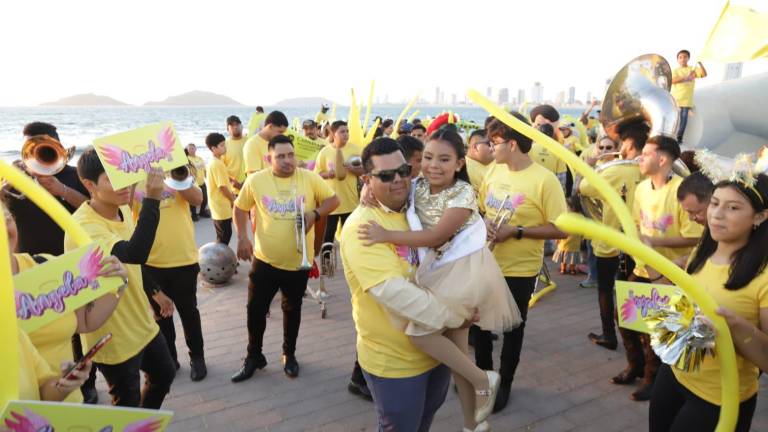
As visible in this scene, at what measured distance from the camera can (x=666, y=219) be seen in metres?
3.66

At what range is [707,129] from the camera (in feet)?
40.1

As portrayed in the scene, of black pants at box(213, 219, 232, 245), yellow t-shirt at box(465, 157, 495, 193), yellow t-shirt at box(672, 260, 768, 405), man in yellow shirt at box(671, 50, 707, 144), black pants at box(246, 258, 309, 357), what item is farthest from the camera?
man in yellow shirt at box(671, 50, 707, 144)

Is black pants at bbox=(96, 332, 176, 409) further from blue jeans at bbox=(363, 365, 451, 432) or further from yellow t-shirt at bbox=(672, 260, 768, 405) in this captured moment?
yellow t-shirt at bbox=(672, 260, 768, 405)

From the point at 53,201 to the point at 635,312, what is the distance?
2.55m

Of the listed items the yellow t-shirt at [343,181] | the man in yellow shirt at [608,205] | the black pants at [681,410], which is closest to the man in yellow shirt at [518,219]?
the man in yellow shirt at [608,205]

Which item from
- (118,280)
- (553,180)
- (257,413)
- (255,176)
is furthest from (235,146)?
(118,280)

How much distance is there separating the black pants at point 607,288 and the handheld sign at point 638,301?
6.79ft

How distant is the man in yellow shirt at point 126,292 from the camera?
8.77 ft

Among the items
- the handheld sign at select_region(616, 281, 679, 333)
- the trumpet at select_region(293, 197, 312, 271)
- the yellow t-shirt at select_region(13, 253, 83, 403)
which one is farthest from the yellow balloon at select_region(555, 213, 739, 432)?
the trumpet at select_region(293, 197, 312, 271)

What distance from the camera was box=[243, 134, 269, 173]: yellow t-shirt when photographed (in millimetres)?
6258

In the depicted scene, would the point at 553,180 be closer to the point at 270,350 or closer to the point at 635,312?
the point at 635,312

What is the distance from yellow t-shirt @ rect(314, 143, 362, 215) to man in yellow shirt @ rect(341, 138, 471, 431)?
14.9ft

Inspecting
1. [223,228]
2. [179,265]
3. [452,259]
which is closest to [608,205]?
[452,259]

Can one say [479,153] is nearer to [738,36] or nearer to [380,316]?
[738,36]
